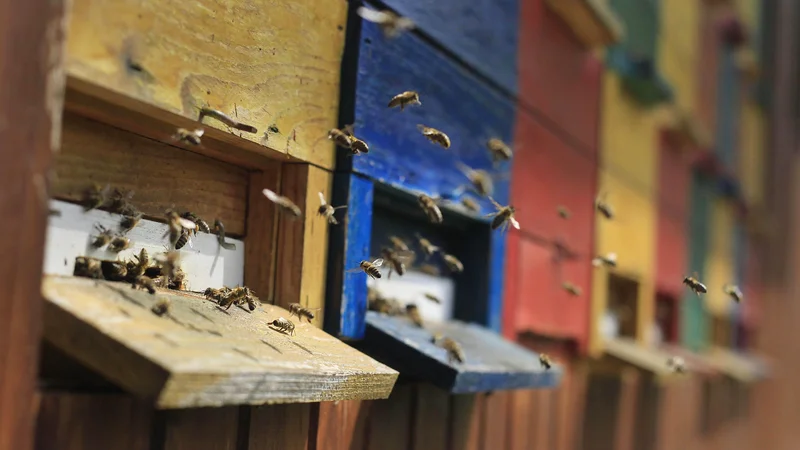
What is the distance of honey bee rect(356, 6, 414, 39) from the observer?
2.34 meters

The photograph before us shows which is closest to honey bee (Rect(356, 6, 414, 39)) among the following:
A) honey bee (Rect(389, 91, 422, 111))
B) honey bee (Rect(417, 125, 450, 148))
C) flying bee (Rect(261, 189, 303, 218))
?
honey bee (Rect(389, 91, 422, 111))

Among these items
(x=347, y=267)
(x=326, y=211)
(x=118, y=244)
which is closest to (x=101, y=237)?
(x=118, y=244)

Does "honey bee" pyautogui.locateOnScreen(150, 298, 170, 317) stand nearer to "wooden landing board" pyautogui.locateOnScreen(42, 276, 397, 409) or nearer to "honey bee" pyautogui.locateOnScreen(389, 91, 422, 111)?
"wooden landing board" pyautogui.locateOnScreen(42, 276, 397, 409)

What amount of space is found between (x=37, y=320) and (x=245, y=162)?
2.71 feet

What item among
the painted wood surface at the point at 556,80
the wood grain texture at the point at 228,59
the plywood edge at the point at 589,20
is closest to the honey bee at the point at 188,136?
the wood grain texture at the point at 228,59

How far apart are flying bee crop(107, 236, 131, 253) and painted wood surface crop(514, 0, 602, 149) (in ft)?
7.13

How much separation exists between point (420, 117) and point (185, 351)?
4.79 ft

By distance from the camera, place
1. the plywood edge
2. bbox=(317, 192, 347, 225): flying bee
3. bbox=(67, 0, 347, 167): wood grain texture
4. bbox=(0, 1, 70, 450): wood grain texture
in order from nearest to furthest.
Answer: bbox=(0, 1, 70, 450): wood grain texture, bbox=(67, 0, 347, 167): wood grain texture, bbox=(317, 192, 347, 225): flying bee, the plywood edge

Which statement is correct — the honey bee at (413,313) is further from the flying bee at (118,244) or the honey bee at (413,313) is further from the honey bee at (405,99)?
the flying bee at (118,244)

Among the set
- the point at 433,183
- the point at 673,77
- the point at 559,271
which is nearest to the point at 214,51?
the point at 433,183

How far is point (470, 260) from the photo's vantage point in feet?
11.3

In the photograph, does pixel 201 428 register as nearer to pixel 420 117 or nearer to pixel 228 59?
pixel 228 59

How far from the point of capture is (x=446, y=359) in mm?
2461

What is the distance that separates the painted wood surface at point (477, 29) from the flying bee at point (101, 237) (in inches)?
44.9
